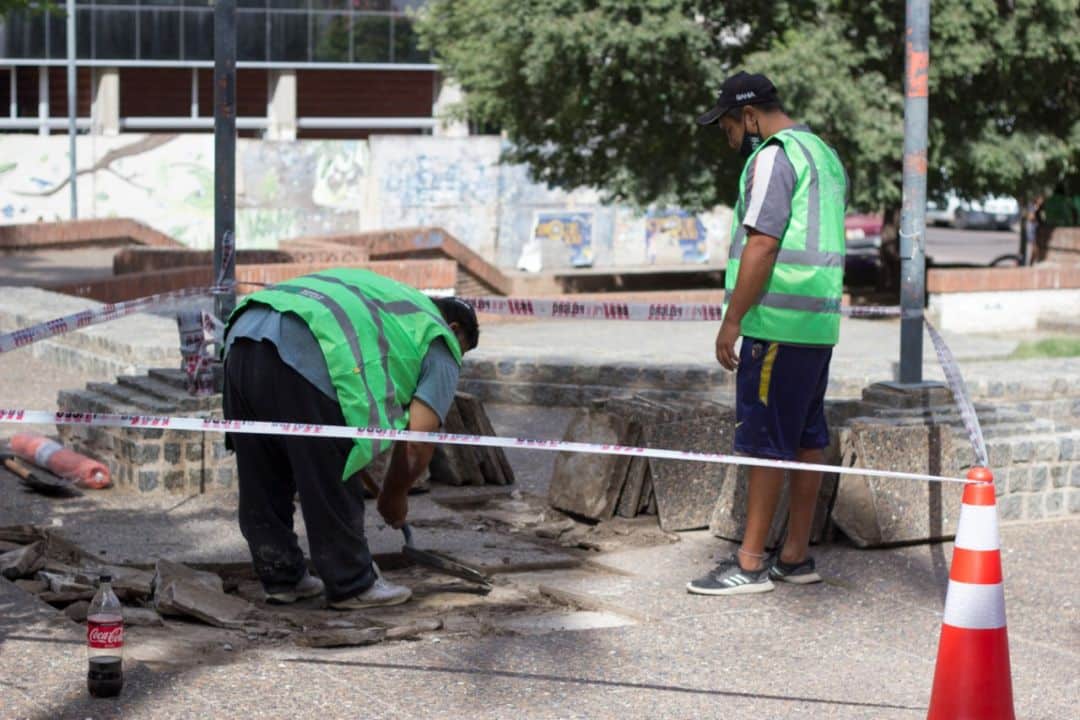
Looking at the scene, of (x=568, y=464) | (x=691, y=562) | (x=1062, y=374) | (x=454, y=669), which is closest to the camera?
(x=454, y=669)

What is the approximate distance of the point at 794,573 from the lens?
6332mm

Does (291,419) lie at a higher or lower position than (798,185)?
lower

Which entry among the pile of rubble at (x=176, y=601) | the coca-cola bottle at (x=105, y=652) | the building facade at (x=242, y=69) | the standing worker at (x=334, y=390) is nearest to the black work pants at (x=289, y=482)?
the standing worker at (x=334, y=390)

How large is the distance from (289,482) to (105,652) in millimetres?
1379

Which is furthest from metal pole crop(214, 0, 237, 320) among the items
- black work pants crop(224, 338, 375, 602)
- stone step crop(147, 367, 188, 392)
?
black work pants crop(224, 338, 375, 602)

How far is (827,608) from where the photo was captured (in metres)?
6.00

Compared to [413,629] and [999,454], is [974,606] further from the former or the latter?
[999,454]

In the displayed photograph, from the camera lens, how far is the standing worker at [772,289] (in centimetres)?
595

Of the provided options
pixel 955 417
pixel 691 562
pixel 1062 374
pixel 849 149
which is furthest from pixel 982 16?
pixel 691 562

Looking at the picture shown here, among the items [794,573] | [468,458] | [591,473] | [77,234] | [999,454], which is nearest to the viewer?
[794,573]

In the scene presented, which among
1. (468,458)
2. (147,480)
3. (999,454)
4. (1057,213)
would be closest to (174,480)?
(147,480)

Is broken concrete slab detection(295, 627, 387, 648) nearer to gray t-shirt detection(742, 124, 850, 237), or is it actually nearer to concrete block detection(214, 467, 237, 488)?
gray t-shirt detection(742, 124, 850, 237)

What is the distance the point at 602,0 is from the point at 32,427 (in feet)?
42.5

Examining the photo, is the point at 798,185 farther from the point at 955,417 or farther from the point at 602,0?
the point at 602,0
